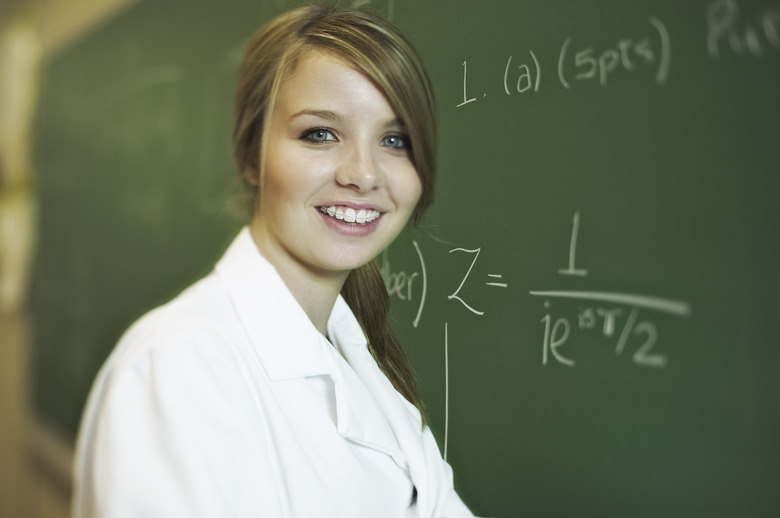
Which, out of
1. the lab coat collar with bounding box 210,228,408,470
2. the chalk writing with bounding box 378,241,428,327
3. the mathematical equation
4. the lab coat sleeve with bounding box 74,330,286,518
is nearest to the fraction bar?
the mathematical equation

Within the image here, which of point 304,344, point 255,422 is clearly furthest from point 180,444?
point 304,344

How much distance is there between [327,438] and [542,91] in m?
0.52

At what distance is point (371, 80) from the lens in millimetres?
797

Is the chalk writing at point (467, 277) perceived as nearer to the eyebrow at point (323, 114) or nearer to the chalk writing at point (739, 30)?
the eyebrow at point (323, 114)

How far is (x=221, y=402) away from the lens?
0.76 m

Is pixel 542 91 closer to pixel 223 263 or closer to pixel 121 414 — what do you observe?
pixel 223 263

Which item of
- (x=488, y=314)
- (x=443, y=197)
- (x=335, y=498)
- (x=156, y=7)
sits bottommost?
(x=335, y=498)

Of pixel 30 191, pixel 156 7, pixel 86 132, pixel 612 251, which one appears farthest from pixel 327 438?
pixel 30 191

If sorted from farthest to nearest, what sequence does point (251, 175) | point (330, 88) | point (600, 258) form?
point (251, 175)
point (330, 88)
point (600, 258)

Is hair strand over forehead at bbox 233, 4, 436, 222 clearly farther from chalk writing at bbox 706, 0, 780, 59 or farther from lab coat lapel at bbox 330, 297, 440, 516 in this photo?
chalk writing at bbox 706, 0, 780, 59

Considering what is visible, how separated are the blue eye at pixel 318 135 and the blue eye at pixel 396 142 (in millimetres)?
74

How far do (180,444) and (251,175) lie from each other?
0.45 metres

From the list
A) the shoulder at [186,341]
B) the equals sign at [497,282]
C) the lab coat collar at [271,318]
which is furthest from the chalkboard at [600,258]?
the shoulder at [186,341]

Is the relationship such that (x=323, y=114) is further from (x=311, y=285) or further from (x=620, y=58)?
(x=620, y=58)
